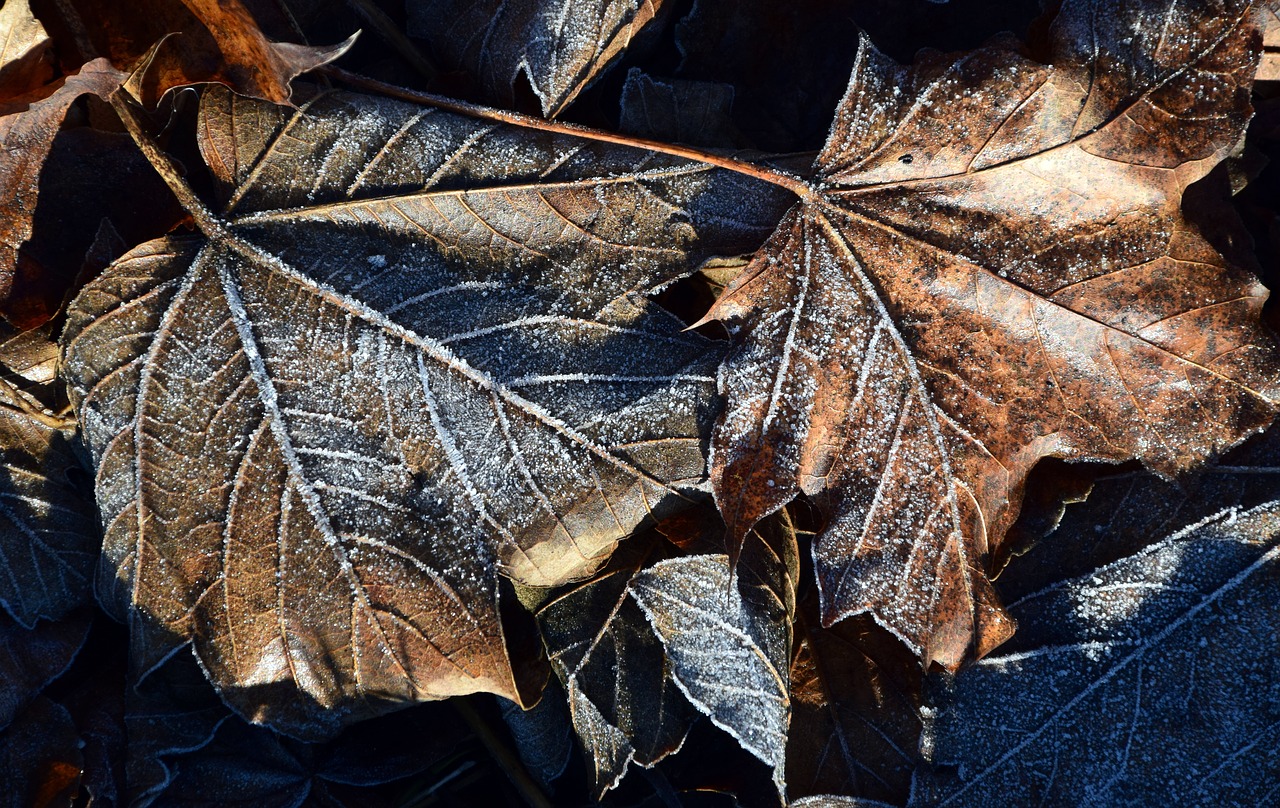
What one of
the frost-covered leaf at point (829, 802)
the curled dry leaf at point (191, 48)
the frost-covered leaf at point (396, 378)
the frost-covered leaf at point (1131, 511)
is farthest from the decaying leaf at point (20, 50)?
the frost-covered leaf at point (1131, 511)

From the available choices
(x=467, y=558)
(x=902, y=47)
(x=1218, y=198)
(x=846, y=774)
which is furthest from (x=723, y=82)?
(x=846, y=774)

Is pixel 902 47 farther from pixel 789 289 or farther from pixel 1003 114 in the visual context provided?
pixel 789 289

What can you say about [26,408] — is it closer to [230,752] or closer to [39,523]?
[39,523]

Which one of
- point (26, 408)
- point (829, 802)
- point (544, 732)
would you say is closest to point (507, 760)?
→ point (544, 732)

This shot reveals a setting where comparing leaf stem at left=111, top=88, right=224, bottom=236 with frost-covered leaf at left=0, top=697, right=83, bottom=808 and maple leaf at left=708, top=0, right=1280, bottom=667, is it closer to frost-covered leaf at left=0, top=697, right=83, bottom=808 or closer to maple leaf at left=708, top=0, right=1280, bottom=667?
maple leaf at left=708, top=0, right=1280, bottom=667

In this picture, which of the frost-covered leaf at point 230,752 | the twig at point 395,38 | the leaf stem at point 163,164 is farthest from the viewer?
the twig at point 395,38

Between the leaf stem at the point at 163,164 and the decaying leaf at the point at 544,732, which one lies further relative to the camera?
the decaying leaf at the point at 544,732

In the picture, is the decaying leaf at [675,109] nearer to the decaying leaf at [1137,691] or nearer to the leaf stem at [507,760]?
the decaying leaf at [1137,691]
